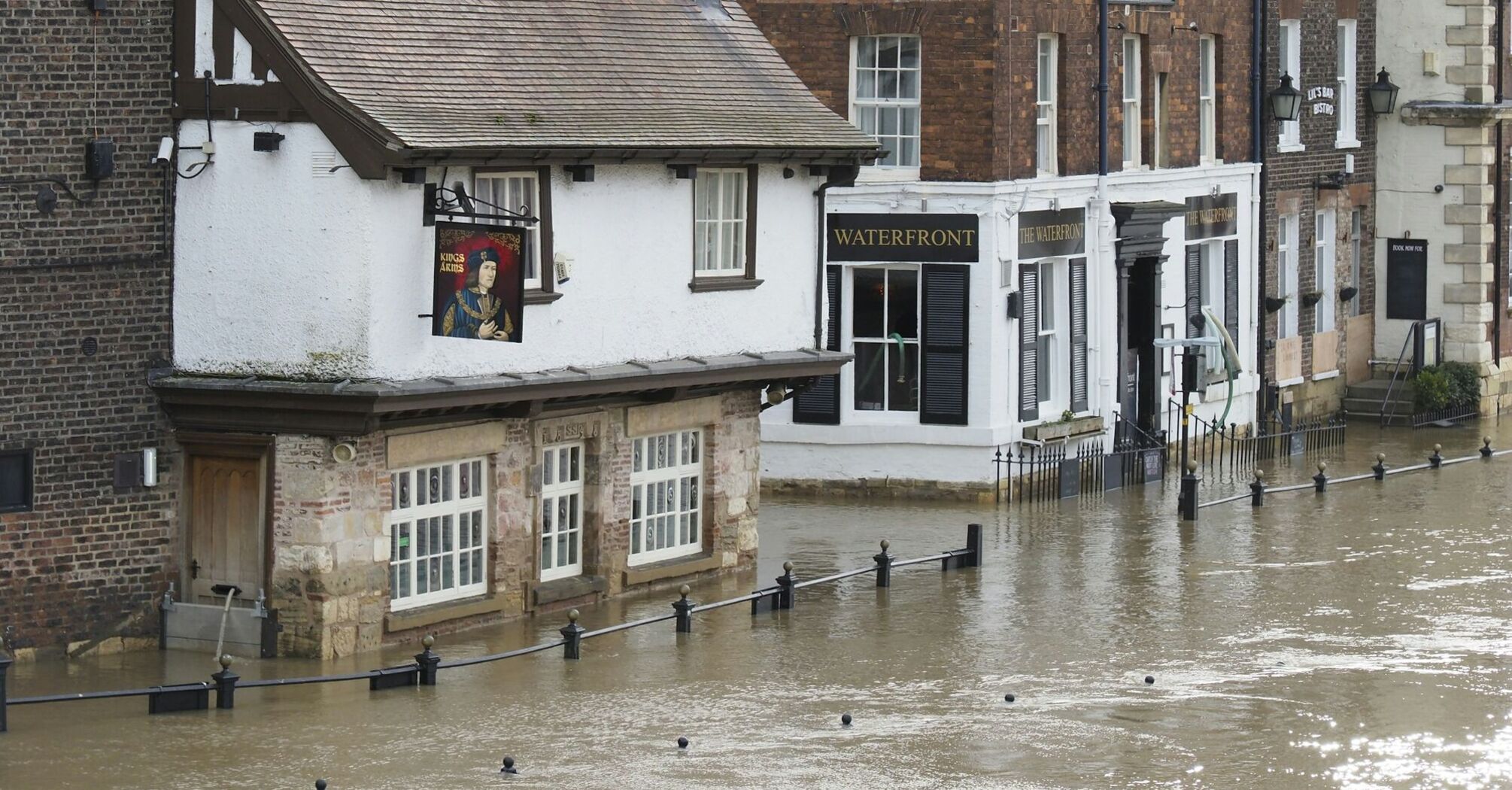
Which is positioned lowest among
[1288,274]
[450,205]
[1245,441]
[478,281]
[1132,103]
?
[1245,441]

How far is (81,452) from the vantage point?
914 inches

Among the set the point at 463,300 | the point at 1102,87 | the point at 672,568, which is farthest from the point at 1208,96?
the point at 463,300

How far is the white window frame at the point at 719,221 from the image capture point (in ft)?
89.0

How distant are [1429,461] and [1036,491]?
22.5ft

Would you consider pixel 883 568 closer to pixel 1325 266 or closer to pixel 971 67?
Result: pixel 971 67

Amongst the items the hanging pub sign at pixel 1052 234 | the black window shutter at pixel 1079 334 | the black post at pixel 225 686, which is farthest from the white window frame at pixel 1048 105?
the black post at pixel 225 686

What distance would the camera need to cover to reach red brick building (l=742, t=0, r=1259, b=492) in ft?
113

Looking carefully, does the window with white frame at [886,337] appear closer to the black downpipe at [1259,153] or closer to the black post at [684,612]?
the black downpipe at [1259,153]

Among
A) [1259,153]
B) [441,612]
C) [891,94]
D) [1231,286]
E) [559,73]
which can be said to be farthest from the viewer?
[1259,153]

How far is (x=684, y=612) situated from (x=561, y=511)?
2.22m

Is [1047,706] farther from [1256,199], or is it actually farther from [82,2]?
[1256,199]

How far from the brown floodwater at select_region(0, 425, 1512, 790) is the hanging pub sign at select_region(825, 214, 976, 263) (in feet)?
16.8

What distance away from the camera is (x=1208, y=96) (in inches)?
1578

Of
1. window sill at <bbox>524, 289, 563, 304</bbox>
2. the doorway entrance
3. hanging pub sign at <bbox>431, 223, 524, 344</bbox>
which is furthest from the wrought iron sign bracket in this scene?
the doorway entrance
